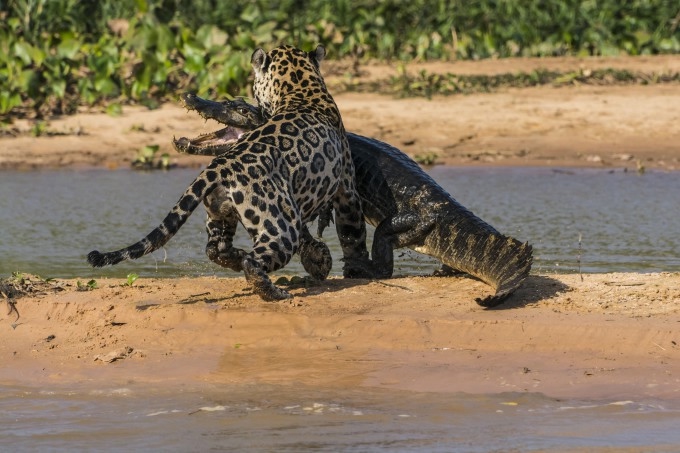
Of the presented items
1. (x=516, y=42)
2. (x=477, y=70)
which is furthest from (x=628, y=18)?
(x=477, y=70)

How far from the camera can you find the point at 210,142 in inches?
315

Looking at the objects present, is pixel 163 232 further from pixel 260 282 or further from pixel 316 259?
pixel 316 259

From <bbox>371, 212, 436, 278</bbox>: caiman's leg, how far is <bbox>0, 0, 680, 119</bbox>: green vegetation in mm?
7562

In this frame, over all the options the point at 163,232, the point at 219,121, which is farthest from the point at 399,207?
the point at 163,232

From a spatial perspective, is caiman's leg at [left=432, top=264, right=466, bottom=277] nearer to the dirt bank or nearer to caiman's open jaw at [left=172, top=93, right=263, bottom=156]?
the dirt bank

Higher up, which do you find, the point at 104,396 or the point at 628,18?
the point at 628,18

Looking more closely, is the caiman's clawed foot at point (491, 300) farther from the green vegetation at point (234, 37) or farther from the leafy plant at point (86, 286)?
the green vegetation at point (234, 37)

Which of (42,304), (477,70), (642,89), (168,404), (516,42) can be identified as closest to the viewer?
(168,404)

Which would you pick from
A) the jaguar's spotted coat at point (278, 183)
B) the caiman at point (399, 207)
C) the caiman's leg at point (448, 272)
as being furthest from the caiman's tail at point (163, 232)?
the caiman's leg at point (448, 272)

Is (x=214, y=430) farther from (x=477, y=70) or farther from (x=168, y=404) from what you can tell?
(x=477, y=70)

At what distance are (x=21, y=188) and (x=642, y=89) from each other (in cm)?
725

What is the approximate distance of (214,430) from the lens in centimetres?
527

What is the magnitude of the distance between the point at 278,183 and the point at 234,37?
32.3ft

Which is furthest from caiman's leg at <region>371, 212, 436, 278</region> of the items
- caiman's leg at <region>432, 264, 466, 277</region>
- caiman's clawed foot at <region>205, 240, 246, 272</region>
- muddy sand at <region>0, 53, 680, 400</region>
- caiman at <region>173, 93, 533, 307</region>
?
caiman's clawed foot at <region>205, 240, 246, 272</region>
